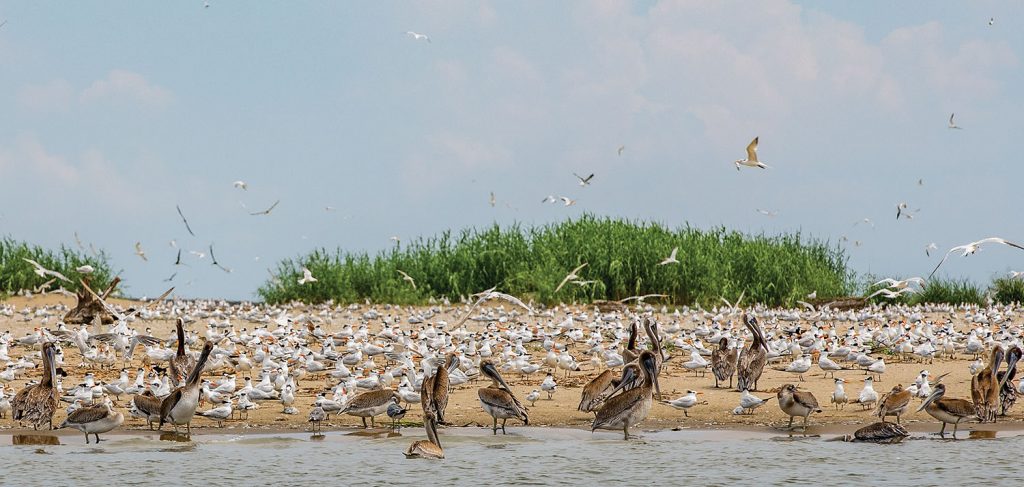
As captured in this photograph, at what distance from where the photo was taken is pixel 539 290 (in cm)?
3312

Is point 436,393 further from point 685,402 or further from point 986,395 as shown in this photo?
point 986,395

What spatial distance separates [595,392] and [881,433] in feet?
11.1

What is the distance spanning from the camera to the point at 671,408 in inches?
635

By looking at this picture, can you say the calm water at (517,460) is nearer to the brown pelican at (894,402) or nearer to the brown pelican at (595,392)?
the brown pelican at (894,402)

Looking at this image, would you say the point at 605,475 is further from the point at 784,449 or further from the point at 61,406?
the point at 61,406

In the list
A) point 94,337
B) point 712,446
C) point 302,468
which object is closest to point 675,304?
point 94,337

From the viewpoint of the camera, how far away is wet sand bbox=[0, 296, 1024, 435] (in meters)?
15.1

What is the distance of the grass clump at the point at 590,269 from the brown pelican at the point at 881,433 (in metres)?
18.3

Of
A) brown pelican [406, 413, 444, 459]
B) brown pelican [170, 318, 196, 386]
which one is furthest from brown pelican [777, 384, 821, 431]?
brown pelican [170, 318, 196, 386]

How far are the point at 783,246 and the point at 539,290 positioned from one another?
8.45 metres

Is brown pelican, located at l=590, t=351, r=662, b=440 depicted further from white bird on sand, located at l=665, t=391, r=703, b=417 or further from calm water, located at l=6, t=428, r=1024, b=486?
white bird on sand, located at l=665, t=391, r=703, b=417

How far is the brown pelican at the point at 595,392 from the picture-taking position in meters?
15.1

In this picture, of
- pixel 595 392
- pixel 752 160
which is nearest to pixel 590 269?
pixel 752 160

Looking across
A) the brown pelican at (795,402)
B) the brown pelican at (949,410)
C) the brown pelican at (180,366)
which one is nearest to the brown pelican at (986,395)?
the brown pelican at (949,410)
